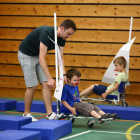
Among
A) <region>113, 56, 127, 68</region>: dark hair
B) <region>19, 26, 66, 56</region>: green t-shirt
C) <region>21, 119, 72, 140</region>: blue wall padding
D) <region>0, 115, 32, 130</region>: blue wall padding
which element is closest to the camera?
<region>21, 119, 72, 140</region>: blue wall padding

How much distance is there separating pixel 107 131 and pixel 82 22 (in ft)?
9.70

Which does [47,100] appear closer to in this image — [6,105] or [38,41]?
[38,41]

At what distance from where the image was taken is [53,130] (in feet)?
8.03

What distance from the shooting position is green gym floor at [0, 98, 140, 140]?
2697mm

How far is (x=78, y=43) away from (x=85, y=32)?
0.27 m

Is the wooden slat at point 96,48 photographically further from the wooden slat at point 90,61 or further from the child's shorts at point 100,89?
the child's shorts at point 100,89

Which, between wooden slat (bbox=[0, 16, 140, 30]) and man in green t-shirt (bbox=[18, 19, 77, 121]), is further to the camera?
wooden slat (bbox=[0, 16, 140, 30])

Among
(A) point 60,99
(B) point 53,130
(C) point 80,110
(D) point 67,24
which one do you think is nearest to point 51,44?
(D) point 67,24

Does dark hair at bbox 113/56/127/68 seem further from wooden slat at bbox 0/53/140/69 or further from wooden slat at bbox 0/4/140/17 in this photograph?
wooden slat at bbox 0/4/140/17

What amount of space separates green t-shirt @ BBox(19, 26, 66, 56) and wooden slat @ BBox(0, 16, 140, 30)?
85.7 inches

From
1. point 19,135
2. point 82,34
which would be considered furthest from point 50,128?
point 82,34

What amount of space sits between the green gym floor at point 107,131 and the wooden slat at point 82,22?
2.29 metres

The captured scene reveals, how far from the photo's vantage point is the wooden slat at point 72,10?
17.2ft

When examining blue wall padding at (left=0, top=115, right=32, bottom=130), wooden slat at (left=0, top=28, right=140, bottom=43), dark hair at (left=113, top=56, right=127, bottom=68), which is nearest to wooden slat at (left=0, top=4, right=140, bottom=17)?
wooden slat at (left=0, top=28, right=140, bottom=43)
